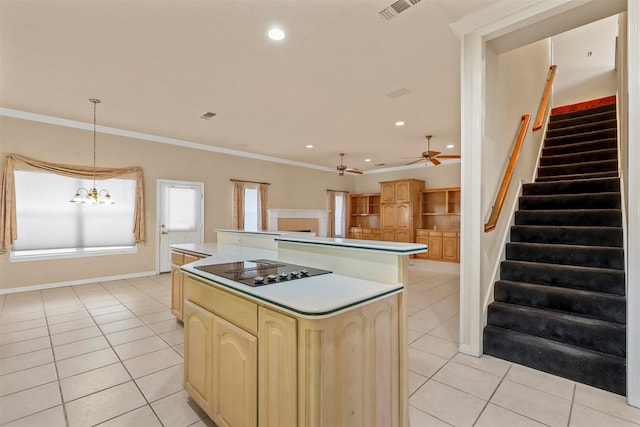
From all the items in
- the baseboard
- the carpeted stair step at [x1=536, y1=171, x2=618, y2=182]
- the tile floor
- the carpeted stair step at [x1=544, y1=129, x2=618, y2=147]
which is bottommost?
the tile floor

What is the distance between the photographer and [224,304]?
1.62 m

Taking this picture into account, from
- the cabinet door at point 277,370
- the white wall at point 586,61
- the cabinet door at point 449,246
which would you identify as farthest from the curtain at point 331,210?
the cabinet door at point 277,370

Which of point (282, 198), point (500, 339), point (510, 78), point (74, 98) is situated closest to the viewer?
point (500, 339)

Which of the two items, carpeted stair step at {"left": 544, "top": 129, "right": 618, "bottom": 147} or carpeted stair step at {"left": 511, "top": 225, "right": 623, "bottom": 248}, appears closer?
carpeted stair step at {"left": 511, "top": 225, "right": 623, "bottom": 248}

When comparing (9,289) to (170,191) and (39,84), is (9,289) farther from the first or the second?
(39,84)

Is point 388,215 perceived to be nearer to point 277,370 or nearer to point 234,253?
point 234,253

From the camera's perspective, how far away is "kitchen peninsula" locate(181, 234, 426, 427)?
1208 millimetres

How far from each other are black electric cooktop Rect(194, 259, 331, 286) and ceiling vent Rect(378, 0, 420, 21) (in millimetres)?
2098

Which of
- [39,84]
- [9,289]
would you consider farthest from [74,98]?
[9,289]

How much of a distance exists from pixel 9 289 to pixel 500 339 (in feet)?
22.2

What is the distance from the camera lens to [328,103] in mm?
4238

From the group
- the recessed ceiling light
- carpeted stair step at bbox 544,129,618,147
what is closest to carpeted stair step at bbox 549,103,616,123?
carpeted stair step at bbox 544,129,618,147

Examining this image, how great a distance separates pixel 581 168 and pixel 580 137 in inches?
40.4

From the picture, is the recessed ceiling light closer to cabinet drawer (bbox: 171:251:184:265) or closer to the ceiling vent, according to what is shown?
the ceiling vent
